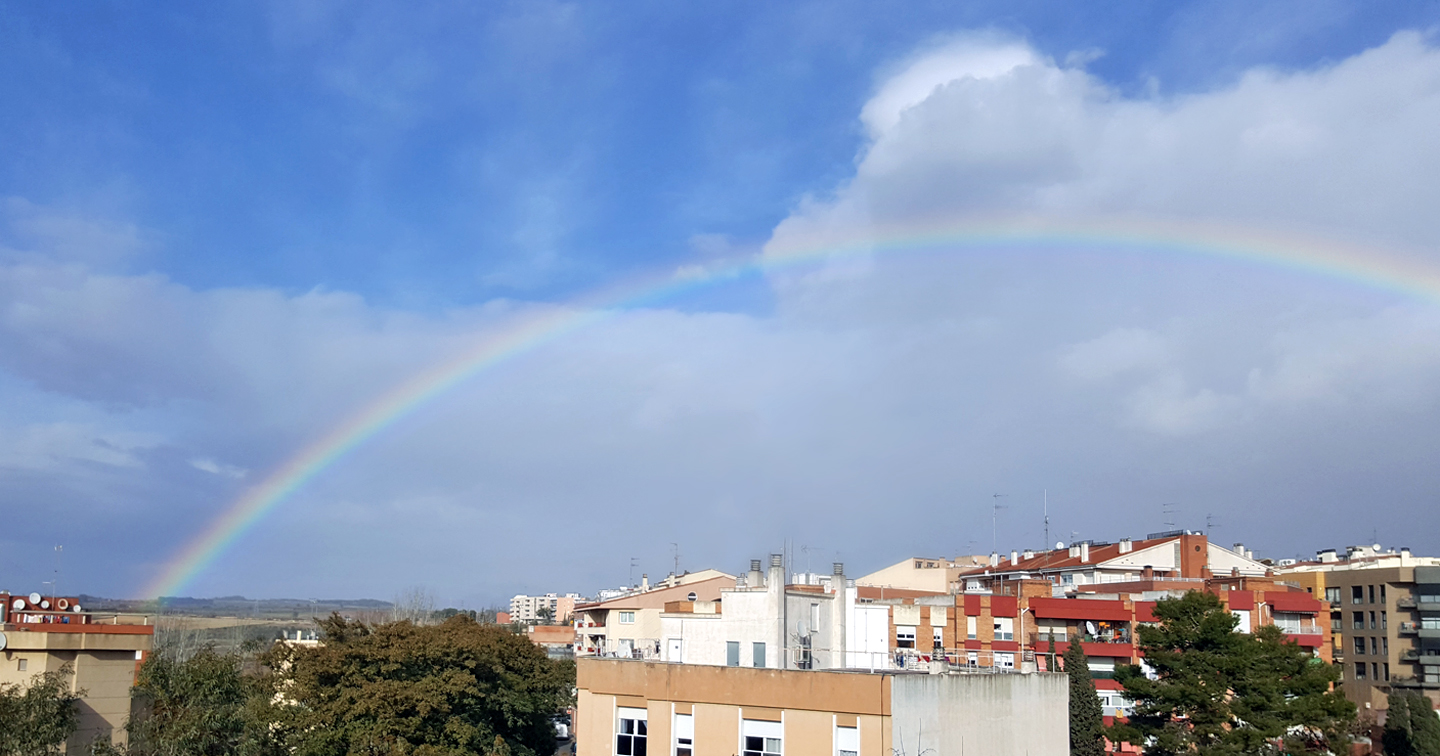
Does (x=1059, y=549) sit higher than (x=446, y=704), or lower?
higher

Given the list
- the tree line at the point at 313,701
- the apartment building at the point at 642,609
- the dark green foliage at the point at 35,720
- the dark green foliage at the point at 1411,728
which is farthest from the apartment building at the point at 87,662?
the dark green foliage at the point at 1411,728

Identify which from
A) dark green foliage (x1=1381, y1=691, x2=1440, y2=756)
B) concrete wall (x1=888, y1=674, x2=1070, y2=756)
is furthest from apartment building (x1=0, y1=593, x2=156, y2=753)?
dark green foliage (x1=1381, y1=691, x2=1440, y2=756)

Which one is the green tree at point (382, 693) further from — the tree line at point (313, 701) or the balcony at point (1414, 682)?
the balcony at point (1414, 682)

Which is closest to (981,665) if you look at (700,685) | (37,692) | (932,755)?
(932,755)

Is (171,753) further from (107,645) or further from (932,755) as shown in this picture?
(932,755)

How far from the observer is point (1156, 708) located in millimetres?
38375

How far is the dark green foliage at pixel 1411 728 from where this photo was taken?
179 ft

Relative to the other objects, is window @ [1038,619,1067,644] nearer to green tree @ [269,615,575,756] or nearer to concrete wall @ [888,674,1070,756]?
green tree @ [269,615,575,756]

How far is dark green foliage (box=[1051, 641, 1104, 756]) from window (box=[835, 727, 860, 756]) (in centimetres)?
2577

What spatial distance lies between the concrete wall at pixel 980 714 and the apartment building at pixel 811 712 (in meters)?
0.02

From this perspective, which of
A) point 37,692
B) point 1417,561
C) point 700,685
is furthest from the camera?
point 1417,561

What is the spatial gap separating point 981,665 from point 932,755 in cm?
671

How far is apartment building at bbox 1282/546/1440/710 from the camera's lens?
230 feet

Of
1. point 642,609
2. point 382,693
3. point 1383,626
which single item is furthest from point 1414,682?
point 382,693
